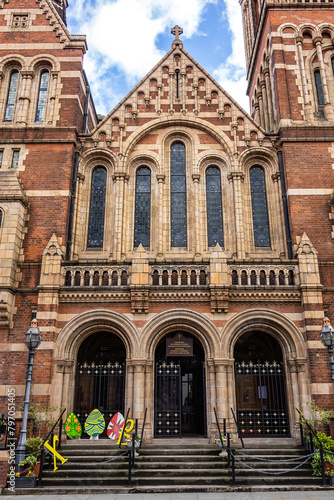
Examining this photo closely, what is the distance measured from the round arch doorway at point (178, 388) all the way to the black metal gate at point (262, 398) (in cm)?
162

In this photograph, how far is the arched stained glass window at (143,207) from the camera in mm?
18328

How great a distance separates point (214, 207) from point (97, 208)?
5.16 meters

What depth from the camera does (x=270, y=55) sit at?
68.4 feet

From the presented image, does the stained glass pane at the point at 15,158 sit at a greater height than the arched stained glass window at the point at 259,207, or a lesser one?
greater

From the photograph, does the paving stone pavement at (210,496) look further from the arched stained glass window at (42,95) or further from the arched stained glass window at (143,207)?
the arched stained glass window at (42,95)

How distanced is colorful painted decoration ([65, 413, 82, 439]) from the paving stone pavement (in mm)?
3157

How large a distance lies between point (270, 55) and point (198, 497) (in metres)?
19.3

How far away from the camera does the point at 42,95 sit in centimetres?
1992

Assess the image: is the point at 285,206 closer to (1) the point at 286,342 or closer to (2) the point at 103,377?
(1) the point at 286,342

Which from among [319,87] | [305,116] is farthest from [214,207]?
[319,87]

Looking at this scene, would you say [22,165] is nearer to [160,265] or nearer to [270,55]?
[160,265]

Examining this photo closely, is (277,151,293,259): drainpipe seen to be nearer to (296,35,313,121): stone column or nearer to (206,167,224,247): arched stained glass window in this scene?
(296,35,313,121): stone column

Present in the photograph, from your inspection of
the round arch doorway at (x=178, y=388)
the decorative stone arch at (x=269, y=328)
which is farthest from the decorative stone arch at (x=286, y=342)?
the round arch doorway at (x=178, y=388)

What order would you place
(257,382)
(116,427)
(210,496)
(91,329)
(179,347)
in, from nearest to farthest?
(210,496) → (116,427) → (179,347) → (91,329) → (257,382)
